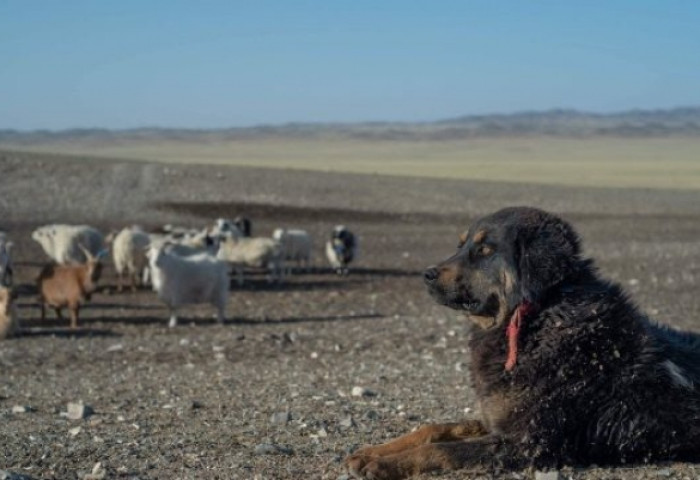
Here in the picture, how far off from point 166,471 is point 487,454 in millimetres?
1763

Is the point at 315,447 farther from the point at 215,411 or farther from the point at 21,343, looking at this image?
the point at 21,343

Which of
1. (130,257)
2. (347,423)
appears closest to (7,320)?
(130,257)

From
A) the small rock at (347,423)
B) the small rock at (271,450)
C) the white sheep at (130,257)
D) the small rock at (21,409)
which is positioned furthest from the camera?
the white sheep at (130,257)

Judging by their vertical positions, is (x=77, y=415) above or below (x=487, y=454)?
below

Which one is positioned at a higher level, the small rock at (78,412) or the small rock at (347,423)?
the small rock at (347,423)

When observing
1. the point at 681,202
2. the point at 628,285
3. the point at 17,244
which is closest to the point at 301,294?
the point at 628,285

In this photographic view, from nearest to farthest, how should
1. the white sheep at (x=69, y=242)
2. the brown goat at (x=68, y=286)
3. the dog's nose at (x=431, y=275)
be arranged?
the dog's nose at (x=431, y=275) → the brown goat at (x=68, y=286) → the white sheep at (x=69, y=242)

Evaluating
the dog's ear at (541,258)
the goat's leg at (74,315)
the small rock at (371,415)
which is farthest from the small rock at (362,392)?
the goat's leg at (74,315)

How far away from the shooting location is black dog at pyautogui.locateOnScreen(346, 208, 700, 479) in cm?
562

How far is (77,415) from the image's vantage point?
27.4 feet

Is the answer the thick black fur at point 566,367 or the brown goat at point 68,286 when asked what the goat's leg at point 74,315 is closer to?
the brown goat at point 68,286

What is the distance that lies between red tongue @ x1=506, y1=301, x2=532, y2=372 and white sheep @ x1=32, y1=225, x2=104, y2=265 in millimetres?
18213

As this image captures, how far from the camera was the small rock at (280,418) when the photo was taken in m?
7.56

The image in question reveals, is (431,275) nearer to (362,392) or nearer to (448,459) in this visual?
(448,459)
